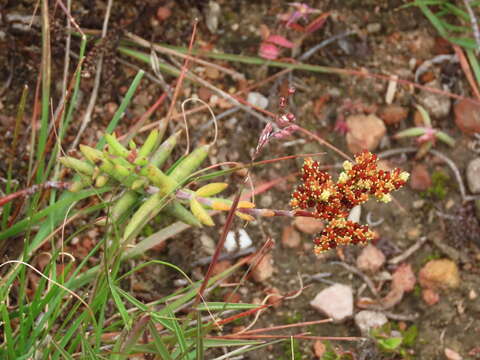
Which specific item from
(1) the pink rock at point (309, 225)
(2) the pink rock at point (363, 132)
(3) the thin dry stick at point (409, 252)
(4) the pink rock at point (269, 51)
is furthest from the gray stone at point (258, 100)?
(3) the thin dry stick at point (409, 252)

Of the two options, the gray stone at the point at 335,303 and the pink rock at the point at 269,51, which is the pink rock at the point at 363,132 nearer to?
the pink rock at the point at 269,51

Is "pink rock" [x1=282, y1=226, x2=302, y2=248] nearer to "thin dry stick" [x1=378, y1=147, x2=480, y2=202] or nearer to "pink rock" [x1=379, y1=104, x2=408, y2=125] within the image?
"thin dry stick" [x1=378, y1=147, x2=480, y2=202]

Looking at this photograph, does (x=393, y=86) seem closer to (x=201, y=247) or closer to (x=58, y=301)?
(x=201, y=247)

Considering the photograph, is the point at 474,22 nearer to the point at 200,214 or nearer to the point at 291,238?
the point at 291,238

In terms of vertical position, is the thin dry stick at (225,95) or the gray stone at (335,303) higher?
the thin dry stick at (225,95)

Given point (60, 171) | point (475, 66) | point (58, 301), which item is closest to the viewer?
point (58, 301)

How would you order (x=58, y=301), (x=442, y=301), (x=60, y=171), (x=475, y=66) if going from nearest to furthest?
1. (x=58, y=301)
2. (x=60, y=171)
3. (x=442, y=301)
4. (x=475, y=66)

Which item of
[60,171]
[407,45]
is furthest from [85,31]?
[407,45]
